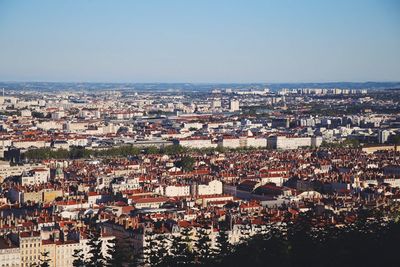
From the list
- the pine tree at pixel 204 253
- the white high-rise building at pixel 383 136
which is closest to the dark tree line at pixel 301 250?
the pine tree at pixel 204 253

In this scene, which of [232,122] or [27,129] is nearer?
[27,129]

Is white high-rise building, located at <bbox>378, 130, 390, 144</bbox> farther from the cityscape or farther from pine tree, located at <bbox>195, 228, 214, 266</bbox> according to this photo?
pine tree, located at <bbox>195, 228, 214, 266</bbox>

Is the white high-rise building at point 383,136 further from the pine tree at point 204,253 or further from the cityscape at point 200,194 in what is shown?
the pine tree at point 204,253

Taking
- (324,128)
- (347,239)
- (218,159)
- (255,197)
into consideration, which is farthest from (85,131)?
(347,239)

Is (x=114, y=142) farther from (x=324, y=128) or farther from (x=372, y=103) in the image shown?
(x=372, y=103)

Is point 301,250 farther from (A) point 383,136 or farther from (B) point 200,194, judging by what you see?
(A) point 383,136

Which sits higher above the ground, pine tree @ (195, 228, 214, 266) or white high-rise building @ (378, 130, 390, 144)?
pine tree @ (195, 228, 214, 266)

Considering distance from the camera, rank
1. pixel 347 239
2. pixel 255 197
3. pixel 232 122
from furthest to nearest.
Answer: pixel 232 122 → pixel 255 197 → pixel 347 239

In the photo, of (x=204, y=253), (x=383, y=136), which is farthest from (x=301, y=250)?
(x=383, y=136)

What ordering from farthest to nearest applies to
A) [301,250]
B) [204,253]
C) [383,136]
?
[383,136] < [204,253] < [301,250]

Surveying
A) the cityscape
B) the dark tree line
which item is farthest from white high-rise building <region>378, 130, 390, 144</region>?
the dark tree line

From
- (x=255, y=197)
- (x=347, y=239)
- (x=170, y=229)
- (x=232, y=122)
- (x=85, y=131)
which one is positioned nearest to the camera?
(x=347, y=239)
